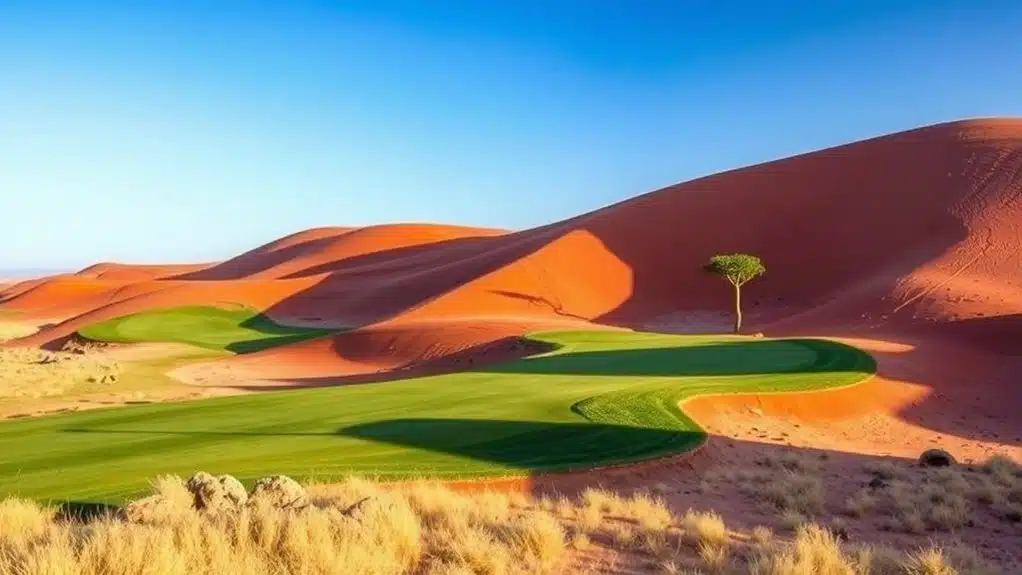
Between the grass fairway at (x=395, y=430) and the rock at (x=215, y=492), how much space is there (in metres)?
1.60

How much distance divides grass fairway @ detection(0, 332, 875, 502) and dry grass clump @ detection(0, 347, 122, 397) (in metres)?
14.7

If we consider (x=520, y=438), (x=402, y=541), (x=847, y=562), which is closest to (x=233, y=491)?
(x=402, y=541)

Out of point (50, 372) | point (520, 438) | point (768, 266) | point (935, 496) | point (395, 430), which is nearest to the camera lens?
point (935, 496)

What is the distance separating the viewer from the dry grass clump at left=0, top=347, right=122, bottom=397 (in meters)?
30.5

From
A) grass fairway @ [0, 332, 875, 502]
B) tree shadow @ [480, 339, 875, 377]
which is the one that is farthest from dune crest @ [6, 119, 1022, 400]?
grass fairway @ [0, 332, 875, 502]

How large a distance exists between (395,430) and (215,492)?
19.6ft

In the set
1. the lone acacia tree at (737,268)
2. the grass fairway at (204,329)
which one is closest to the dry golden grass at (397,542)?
the lone acacia tree at (737,268)

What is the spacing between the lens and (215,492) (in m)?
8.59

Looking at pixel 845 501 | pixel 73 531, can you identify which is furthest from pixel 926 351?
pixel 73 531

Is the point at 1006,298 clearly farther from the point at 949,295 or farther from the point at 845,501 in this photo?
the point at 845,501

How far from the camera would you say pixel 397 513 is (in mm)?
7758

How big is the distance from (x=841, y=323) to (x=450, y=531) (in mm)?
36122

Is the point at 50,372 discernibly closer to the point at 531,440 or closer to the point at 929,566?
the point at 531,440

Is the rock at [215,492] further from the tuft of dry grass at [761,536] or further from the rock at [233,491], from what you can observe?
the tuft of dry grass at [761,536]
